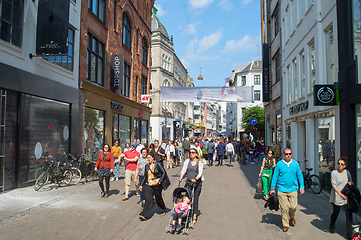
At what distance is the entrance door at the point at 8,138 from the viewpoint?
8984mm

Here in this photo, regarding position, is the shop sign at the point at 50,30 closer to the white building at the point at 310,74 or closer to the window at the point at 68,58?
the window at the point at 68,58

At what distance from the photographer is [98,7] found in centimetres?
1683

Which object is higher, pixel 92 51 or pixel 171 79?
pixel 171 79

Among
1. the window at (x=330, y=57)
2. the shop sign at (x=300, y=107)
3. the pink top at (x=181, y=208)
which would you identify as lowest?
the pink top at (x=181, y=208)

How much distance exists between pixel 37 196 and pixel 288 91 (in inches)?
566

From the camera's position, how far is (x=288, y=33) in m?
16.4

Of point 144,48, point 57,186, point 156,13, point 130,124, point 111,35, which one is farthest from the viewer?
point 156,13

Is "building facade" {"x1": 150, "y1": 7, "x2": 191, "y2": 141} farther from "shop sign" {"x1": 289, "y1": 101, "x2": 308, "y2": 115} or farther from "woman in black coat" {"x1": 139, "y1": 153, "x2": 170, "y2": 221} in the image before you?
"woman in black coat" {"x1": 139, "y1": 153, "x2": 170, "y2": 221}

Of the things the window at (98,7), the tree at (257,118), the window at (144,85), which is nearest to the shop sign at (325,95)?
the window at (98,7)

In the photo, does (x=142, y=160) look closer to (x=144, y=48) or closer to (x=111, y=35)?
(x=111, y=35)

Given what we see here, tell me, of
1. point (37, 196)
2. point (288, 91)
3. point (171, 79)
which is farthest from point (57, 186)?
point (171, 79)

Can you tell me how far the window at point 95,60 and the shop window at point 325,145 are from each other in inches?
475

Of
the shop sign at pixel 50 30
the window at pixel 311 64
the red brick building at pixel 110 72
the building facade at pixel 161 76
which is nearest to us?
the shop sign at pixel 50 30

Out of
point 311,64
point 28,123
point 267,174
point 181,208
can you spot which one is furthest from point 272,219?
point 28,123
